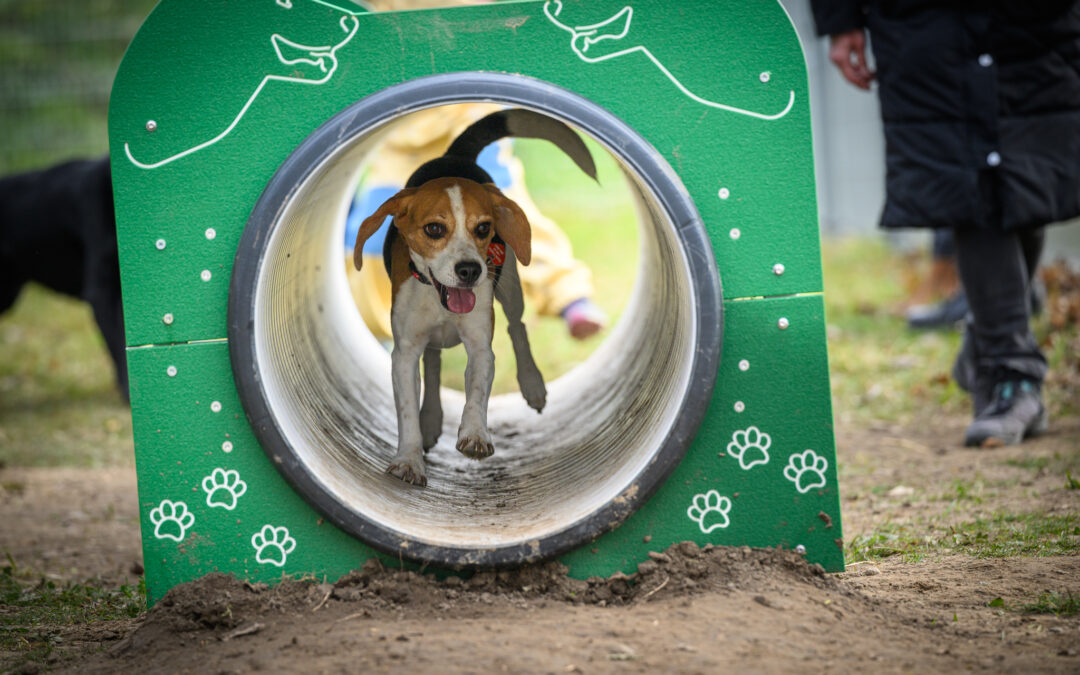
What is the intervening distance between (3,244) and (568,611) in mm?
4930

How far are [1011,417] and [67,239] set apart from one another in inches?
186

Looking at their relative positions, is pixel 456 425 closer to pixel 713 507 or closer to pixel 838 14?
pixel 713 507

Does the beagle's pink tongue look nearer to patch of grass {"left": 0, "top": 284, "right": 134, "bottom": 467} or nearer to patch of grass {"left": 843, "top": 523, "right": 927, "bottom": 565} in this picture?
patch of grass {"left": 843, "top": 523, "right": 927, "bottom": 565}

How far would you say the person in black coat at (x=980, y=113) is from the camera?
3.27m

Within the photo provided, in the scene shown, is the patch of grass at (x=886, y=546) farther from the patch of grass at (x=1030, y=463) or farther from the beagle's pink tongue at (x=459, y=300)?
the beagle's pink tongue at (x=459, y=300)

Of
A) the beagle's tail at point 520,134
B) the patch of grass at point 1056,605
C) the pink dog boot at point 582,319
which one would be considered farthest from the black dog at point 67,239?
the patch of grass at point 1056,605

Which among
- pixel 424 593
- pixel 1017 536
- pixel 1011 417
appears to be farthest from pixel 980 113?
pixel 424 593

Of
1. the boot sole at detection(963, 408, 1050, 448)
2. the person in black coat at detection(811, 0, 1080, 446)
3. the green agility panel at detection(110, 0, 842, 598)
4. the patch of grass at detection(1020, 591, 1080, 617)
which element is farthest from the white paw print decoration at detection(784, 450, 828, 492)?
the boot sole at detection(963, 408, 1050, 448)

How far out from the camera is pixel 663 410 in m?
2.29

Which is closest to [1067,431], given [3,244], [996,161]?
[996,161]

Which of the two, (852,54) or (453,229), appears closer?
(453,229)

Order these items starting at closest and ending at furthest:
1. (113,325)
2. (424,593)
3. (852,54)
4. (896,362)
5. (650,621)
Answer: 1. (650,621)
2. (424,593)
3. (852,54)
4. (896,362)
5. (113,325)

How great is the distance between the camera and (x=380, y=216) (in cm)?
231

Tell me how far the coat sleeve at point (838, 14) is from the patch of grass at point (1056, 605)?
2.10m
